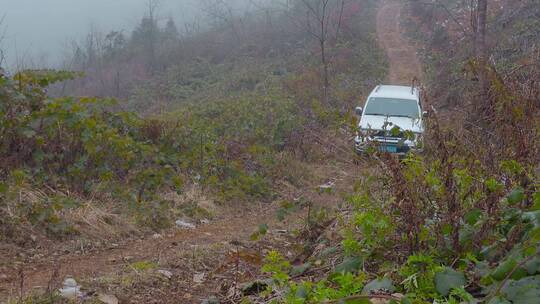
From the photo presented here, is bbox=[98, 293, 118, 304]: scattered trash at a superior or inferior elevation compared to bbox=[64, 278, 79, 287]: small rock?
inferior

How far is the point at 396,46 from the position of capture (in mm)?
32625

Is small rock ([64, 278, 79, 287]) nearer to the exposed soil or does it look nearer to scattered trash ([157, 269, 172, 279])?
the exposed soil

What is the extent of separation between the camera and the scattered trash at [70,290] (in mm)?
4395

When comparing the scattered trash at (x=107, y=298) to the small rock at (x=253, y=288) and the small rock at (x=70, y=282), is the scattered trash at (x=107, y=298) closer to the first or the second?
the small rock at (x=70, y=282)

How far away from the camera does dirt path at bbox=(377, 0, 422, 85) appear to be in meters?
26.5

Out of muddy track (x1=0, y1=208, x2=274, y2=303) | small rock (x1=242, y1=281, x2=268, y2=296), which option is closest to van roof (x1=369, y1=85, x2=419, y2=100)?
muddy track (x1=0, y1=208, x2=274, y2=303)

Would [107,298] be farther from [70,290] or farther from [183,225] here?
[183,225]

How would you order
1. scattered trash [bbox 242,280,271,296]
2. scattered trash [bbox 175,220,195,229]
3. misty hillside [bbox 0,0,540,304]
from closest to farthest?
1. misty hillside [bbox 0,0,540,304]
2. scattered trash [bbox 242,280,271,296]
3. scattered trash [bbox 175,220,195,229]

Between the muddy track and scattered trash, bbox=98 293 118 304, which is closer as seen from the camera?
scattered trash, bbox=98 293 118 304

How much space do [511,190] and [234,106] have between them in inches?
650

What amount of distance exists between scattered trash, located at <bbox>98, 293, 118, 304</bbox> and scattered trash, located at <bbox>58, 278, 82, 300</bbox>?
17 centimetres

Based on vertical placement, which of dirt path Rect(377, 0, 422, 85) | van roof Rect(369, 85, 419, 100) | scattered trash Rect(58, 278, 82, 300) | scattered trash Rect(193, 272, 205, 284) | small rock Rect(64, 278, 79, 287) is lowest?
scattered trash Rect(193, 272, 205, 284)

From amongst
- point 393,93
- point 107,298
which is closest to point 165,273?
point 107,298

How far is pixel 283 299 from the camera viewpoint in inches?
137
